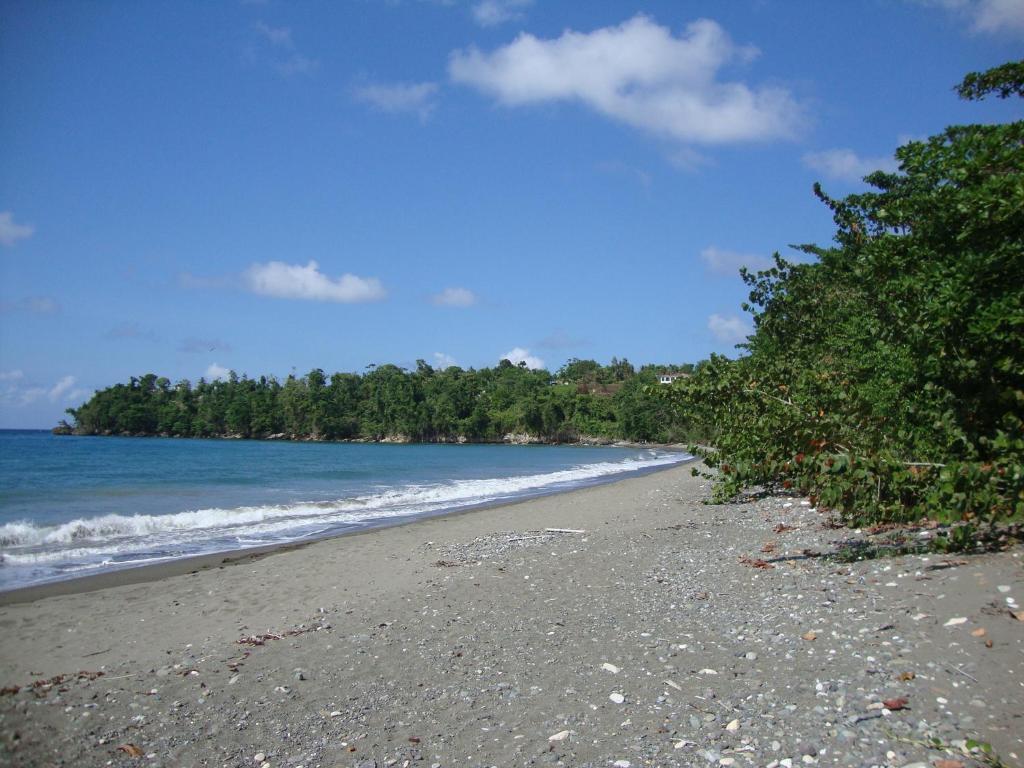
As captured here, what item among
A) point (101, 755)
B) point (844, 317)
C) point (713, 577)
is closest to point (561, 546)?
point (713, 577)

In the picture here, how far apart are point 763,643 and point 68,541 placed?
16582 mm

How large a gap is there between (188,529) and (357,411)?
415ft

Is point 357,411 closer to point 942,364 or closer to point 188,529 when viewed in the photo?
point 188,529

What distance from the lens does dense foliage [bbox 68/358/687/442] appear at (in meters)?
135

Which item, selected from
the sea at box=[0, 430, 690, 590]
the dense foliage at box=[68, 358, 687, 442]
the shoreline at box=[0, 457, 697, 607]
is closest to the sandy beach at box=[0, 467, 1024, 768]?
the shoreline at box=[0, 457, 697, 607]

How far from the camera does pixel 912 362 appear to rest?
26.9 feet

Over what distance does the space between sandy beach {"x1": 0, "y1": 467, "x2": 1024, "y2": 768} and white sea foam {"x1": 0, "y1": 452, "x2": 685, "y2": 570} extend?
4765mm

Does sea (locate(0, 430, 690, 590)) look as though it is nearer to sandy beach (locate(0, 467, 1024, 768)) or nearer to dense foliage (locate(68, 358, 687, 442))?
sandy beach (locate(0, 467, 1024, 768))

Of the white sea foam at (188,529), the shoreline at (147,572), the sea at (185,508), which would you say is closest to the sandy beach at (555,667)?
the shoreline at (147,572)

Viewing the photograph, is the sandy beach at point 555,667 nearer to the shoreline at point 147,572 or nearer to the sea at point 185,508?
the shoreline at point 147,572

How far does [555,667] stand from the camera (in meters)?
5.92

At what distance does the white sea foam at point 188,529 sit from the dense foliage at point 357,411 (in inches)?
4131

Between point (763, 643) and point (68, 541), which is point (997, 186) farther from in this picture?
point (68, 541)

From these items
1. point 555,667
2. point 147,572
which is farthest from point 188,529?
point 555,667
